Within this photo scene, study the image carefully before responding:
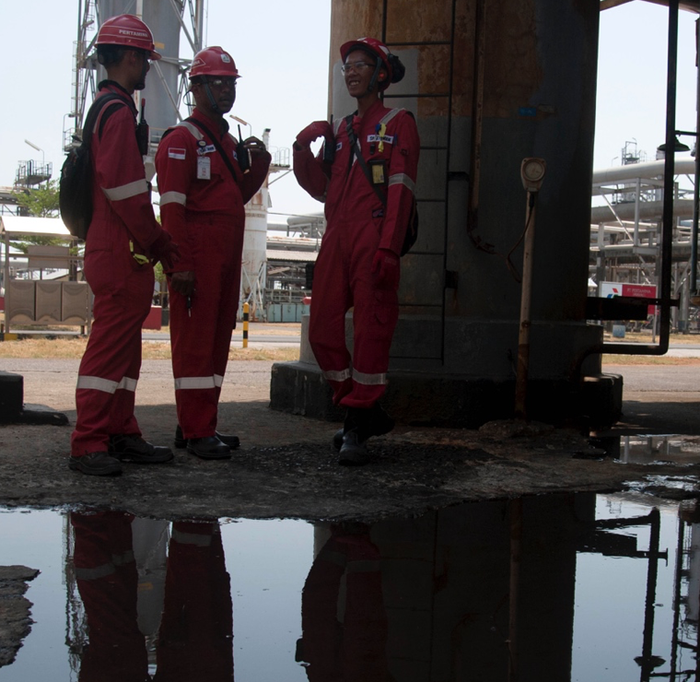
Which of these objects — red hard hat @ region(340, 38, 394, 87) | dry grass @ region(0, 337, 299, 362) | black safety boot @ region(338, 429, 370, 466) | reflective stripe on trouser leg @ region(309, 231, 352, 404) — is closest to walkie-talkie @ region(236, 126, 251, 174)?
reflective stripe on trouser leg @ region(309, 231, 352, 404)

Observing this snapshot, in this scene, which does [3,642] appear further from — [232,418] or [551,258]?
[551,258]

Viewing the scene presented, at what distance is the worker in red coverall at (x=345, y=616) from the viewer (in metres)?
2.05

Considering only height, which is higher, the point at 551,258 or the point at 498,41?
the point at 498,41

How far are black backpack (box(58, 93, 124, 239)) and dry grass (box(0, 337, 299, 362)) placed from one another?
908cm

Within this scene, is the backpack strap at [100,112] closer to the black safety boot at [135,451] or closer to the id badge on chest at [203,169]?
the id badge on chest at [203,169]

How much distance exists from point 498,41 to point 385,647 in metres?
4.55

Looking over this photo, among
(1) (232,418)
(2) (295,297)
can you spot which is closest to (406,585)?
(1) (232,418)

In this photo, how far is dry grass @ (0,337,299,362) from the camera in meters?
13.5

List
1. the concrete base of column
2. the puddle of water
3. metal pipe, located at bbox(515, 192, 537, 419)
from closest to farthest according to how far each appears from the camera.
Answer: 1. the puddle of water
2. metal pipe, located at bbox(515, 192, 537, 419)
3. the concrete base of column

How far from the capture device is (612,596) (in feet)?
8.56

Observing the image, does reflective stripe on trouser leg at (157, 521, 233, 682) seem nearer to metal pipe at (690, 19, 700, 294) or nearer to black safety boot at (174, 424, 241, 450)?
black safety boot at (174, 424, 241, 450)

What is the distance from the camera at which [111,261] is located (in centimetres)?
408

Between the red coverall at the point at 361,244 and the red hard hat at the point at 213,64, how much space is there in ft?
1.68

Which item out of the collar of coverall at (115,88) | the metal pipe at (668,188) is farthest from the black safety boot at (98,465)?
the metal pipe at (668,188)
